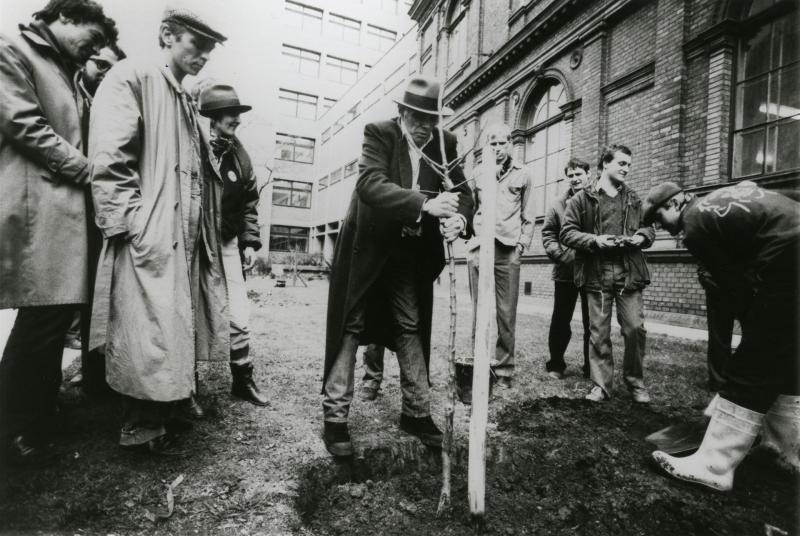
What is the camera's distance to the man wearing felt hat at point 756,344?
7.06 feet

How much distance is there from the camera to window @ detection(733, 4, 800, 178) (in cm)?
605

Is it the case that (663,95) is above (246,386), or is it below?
above

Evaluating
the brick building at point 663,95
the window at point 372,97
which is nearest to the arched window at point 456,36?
the brick building at point 663,95

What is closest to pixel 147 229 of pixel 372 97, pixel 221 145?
pixel 221 145

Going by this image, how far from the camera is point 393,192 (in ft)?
7.37

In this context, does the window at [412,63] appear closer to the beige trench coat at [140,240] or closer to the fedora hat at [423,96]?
the fedora hat at [423,96]

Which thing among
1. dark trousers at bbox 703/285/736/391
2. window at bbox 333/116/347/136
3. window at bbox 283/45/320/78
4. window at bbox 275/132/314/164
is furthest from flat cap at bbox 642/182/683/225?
window at bbox 275/132/314/164

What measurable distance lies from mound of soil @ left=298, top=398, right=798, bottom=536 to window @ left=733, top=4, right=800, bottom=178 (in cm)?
565

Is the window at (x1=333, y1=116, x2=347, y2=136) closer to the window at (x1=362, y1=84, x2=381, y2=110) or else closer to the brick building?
the window at (x1=362, y1=84, x2=381, y2=110)

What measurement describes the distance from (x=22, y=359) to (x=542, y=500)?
96.7 inches

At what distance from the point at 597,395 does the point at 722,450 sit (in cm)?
119

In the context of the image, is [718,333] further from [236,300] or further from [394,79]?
[394,79]

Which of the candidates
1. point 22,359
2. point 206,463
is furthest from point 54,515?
point 22,359

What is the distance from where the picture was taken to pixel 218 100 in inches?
119
